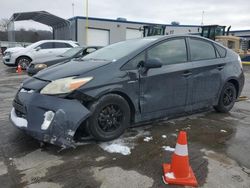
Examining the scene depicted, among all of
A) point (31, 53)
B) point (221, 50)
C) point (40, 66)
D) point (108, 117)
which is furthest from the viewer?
point (31, 53)

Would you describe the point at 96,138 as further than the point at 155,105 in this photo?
No

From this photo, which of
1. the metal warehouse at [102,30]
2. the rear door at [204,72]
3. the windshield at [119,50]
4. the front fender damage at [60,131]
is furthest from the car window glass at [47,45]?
the metal warehouse at [102,30]

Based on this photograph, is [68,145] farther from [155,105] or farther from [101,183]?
[155,105]

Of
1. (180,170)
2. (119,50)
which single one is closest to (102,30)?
(119,50)

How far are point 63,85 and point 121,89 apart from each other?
84 cm

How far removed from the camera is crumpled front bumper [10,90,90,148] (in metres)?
3.54

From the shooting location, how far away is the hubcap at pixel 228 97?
5.77 m

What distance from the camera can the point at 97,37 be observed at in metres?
35.2

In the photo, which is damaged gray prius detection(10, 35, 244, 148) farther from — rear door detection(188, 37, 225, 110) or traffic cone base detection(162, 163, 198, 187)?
traffic cone base detection(162, 163, 198, 187)

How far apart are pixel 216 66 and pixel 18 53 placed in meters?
12.4

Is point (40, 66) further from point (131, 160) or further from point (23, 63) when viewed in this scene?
point (131, 160)

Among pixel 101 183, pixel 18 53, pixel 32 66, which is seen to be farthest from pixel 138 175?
pixel 18 53

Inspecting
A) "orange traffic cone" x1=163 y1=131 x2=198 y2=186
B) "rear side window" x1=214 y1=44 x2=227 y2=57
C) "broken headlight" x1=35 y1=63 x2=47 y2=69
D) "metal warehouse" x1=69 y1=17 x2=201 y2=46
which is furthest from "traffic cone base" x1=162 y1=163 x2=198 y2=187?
"metal warehouse" x1=69 y1=17 x2=201 y2=46

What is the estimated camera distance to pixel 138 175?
318cm
